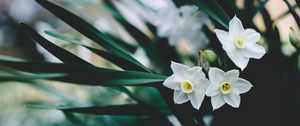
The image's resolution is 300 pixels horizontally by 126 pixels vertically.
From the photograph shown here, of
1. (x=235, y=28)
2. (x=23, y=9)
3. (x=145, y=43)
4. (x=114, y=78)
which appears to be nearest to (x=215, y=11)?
(x=235, y=28)

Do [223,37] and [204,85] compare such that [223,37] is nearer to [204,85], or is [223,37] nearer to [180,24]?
[204,85]

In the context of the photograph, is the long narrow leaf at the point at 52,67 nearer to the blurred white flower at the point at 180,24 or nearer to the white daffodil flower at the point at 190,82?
the white daffodil flower at the point at 190,82

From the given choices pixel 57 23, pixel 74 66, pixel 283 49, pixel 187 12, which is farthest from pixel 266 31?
pixel 57 23

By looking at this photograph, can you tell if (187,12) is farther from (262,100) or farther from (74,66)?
(74,66)

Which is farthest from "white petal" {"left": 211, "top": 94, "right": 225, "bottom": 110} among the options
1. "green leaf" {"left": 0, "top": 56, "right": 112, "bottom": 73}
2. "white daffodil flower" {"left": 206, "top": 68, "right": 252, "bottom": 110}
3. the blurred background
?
the blurred background

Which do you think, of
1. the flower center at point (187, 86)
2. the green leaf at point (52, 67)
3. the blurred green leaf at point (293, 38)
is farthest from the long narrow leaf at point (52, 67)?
the blurred green leaf at point (293, 38)

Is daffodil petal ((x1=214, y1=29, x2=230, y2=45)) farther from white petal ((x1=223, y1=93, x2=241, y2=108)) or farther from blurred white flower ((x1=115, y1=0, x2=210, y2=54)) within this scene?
blurred white flower ((x1=115, y1=0, x2=210, y2=54))

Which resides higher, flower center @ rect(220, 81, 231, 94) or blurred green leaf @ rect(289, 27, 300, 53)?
blurred green leaf @ rect(289, 27, 300, 53)
